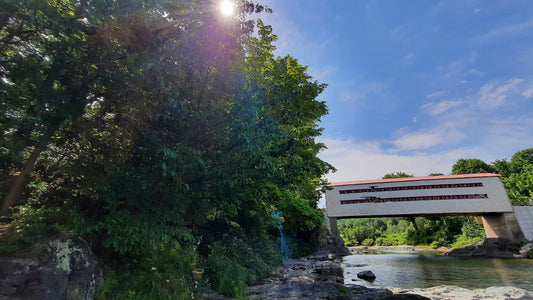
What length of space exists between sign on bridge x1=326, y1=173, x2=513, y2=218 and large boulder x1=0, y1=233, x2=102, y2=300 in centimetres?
2281

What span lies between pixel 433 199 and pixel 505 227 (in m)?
7.44

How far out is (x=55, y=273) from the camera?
4.31m

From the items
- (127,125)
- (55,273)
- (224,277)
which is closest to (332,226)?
(224,277)

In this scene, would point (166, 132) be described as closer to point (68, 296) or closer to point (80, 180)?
point (80, 180)

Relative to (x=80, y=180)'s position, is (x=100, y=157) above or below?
above

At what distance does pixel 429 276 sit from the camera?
1415 cm

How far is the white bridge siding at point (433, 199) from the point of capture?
25516mm

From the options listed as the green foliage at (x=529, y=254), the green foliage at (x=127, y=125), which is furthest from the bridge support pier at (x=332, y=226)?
the green foliage at (x=127, y=125)

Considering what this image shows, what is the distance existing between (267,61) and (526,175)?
41911 millimetres

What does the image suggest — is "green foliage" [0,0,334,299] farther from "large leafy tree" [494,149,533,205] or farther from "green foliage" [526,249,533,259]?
"large leafy tree" [494,149,533,205]

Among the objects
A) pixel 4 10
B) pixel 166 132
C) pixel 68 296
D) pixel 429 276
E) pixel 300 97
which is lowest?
pixel 429 276

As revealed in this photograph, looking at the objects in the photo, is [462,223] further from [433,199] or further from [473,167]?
[433,199]

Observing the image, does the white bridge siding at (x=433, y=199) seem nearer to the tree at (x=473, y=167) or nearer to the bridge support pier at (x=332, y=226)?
the bridge support pier at (x=332, y=226)

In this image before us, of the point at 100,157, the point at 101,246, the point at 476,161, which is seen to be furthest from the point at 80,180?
the point at 476,161
